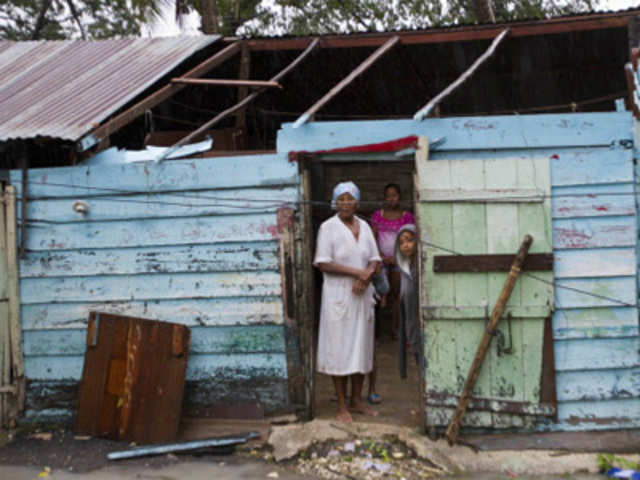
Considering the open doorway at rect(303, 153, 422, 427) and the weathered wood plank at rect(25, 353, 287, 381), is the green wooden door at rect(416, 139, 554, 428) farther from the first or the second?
the weathered wood plank at rect(25, 353, 287, 381)

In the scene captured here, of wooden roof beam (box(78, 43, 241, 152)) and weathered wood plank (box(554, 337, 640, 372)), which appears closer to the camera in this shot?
weathered wood plank (box(554, 337, 640, 372))

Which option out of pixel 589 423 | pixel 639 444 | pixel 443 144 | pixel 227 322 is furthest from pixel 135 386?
pixel 639 444

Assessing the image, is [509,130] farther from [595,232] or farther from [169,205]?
[169,205]

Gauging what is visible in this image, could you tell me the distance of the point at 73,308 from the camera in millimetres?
5328

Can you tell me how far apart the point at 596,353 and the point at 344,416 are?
198cm

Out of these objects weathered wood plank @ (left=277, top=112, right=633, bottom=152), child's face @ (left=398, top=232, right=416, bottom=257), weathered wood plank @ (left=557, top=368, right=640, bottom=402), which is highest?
weathered wood plank @ (left=277, top=112, right=633, bottom=152)

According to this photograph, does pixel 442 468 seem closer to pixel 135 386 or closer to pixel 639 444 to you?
pixel 639 444

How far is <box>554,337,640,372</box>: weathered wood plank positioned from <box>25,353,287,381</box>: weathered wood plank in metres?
2.13

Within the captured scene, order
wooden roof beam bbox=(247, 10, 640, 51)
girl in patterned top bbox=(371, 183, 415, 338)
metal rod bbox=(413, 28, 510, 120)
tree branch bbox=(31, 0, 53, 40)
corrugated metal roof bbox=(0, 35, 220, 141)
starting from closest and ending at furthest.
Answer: metal rod bbox=(413, 28, 510, 120)
corrugated metal roof bbox=(0, 35, 220, 141)
wooden roof beam bbox=(247, 10, 640, 51)
girl in patterned top bbox=(371, 183, 415, 338)
tree branch bbox=(31, 0, 53, 40)

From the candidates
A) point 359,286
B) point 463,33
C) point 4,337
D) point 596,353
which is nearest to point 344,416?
point 359,286

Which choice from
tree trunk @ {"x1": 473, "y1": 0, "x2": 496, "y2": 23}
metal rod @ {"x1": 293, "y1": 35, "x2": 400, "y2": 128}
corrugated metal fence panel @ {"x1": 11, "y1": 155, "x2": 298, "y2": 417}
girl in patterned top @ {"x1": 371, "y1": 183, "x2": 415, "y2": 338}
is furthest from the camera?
tree trunk @ {"x1": 473, "y1": 0, "x2": 496, "y2": 23}

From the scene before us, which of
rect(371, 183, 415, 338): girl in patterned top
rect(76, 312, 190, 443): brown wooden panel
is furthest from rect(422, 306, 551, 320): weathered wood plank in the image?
rect(371, 183, 415, 338): girl in patterned top

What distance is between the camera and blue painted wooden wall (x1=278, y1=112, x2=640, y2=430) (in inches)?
185

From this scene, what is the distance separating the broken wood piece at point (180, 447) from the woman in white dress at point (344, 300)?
34.0 inches
